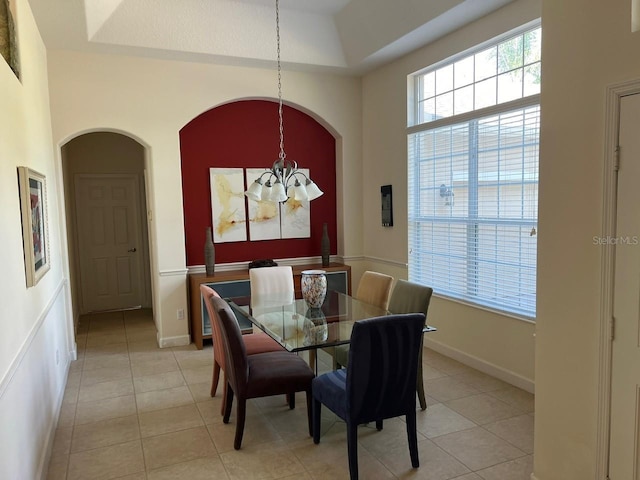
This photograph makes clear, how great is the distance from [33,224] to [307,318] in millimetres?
1878

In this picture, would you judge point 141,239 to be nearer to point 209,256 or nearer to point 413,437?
point 209,256

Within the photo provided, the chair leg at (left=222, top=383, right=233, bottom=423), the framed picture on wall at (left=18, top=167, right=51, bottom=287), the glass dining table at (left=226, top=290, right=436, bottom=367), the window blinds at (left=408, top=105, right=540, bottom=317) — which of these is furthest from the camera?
the window blinds at (left=408, top=105, right=540, bottom=317)

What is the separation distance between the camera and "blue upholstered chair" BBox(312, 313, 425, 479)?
2551 mm

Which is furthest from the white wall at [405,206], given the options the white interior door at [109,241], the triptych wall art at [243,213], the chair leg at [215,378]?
the white interior door at [109,241]

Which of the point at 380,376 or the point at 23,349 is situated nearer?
the point at 23,349

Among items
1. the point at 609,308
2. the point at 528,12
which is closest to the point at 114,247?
the point at 528,12

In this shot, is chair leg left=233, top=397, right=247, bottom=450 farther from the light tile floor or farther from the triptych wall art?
the triptych wall art

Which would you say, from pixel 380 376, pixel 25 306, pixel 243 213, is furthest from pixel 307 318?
pixel 243 213

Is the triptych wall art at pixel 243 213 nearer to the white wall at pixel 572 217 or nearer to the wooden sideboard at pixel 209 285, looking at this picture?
the wooden sideboard at pixel 209 285

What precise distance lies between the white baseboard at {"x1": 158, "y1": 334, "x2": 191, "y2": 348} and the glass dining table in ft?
4.78

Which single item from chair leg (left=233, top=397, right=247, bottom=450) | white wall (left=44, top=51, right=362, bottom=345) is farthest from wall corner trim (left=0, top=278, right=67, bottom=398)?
white wall (left=44, top=51, right=362, bottom=345)

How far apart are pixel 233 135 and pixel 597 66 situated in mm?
4106

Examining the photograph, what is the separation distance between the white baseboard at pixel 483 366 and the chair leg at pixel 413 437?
150 centimetres

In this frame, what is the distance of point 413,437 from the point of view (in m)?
2.78
